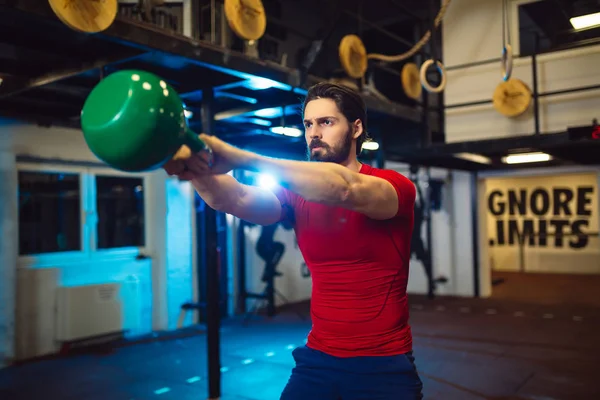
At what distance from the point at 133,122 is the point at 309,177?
1.18 feet

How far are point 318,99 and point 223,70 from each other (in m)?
2.00

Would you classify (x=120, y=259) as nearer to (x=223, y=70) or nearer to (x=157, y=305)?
(x=157, y=305)

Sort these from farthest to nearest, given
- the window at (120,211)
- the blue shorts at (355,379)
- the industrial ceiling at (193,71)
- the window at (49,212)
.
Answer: the window at (120,211)
the window at (49,212)
the industrial ceiling at (193,71)
the blue shorts at (355,379)

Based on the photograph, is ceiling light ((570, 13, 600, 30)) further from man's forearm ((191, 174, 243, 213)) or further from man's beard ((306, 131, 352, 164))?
man's forearm ((191, 174, 243, 213))

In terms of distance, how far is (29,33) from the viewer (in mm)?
2896

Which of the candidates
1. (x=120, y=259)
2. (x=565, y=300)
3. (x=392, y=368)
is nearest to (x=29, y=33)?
(x=392, y=368)

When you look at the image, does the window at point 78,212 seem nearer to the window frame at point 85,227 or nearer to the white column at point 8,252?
the window frame at point 85,227

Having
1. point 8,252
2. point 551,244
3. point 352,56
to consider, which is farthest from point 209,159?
point 551,244

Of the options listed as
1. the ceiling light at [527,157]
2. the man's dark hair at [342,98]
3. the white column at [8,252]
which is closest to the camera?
the man's dark hair at [342,98]

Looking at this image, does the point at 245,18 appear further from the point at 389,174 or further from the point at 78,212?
the point at 78,212

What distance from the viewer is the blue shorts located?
132 centimetres

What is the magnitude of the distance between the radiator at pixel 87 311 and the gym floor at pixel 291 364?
27cm

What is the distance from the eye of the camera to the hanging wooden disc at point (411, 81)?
561cm

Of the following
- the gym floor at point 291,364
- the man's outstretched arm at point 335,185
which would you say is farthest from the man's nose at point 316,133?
the gym floor at point 291,364
